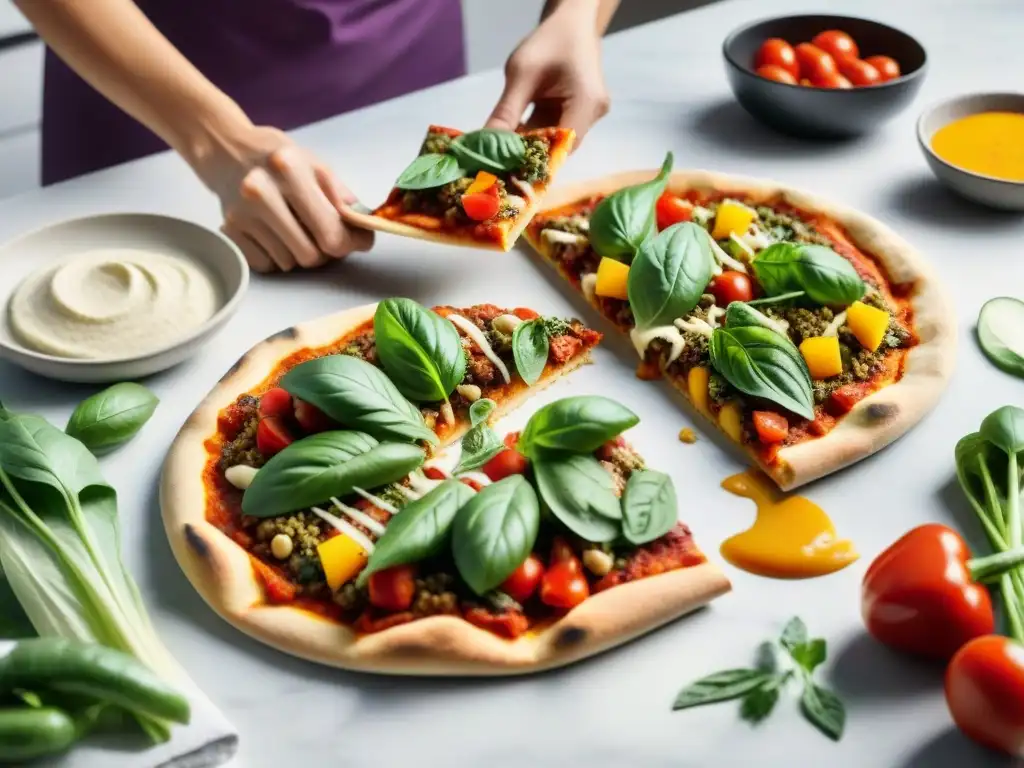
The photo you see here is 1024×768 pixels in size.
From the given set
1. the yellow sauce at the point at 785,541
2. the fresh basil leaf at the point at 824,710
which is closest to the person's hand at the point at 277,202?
the yellow sauce at the point at 785,541

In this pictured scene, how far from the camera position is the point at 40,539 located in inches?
102

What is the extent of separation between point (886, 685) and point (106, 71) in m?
2.88

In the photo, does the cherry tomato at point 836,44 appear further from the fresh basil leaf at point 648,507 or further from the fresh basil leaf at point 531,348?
the fresh basil leaf at point 648,507

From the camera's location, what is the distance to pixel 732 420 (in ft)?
10.1

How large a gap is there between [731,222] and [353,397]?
1.44 m

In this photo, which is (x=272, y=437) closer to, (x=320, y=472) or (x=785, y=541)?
(x=320, y=472)

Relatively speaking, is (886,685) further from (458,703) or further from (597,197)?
(597,197)

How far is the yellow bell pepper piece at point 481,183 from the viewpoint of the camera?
11.9 ft

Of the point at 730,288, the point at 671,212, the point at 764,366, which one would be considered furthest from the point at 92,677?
the point at 671,212

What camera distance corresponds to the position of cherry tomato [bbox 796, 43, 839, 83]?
13.9 feet

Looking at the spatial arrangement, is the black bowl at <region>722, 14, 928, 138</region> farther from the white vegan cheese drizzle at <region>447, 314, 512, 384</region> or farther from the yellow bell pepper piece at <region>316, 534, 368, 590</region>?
the yellow bell pepper piece at <region>316, 534, 368, 590</region>

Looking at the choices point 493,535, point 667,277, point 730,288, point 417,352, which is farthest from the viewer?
point 730,288

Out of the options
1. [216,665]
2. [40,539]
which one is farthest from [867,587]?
[40,539]

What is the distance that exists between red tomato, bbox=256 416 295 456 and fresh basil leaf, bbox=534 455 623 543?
65cm
